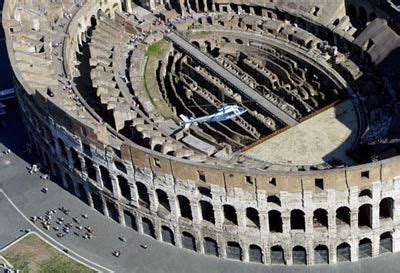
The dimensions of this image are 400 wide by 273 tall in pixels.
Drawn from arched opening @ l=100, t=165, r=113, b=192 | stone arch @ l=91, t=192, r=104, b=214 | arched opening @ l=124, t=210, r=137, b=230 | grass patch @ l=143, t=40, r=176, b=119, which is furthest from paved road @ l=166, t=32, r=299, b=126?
stone arch @ l=91, t=192, r=104, b=214

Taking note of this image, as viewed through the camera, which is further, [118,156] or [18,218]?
[18,218]

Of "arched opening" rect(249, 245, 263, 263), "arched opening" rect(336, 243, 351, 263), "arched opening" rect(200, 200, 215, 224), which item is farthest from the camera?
"arched opening" rect(200, 200, 215, 224)

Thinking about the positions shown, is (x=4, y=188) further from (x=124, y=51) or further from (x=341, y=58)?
(x=341, y=58)

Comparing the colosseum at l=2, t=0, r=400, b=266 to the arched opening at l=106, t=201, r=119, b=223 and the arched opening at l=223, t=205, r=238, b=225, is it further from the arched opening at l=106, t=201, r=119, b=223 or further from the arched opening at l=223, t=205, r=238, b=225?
the arched opening at l=106, t=201, r=119, b=223

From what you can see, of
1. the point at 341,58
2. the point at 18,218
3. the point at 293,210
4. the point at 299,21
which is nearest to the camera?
the point at 293,210

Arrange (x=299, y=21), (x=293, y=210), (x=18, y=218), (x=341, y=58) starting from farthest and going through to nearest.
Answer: (x=299, y=21) < (x=341, y=58) < (x=18, y=218) < (x=293, y=210)

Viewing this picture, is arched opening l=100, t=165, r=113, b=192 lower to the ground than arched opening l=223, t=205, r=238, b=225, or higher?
higher

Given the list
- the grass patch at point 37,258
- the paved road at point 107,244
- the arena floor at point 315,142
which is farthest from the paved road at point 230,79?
the grass patch at point 37,258

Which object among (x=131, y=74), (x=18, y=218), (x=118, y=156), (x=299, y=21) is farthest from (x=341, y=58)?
(x=18, y=218)
